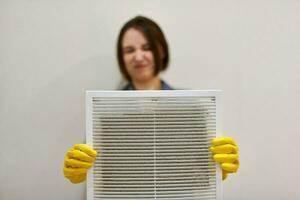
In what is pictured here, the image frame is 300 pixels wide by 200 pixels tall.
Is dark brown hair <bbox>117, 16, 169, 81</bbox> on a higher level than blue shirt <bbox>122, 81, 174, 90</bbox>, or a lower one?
higher

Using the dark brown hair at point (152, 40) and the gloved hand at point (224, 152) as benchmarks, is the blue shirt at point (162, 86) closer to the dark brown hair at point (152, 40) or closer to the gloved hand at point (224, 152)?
the dark brown hair at point (152, 40)

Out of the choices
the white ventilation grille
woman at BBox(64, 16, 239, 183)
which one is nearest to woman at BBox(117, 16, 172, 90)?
woman at BBox(64, 16, 239, 183)

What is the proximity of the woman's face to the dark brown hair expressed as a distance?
0.03 ft

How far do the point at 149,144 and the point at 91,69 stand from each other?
0.32 meters

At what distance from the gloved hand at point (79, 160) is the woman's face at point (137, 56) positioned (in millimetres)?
252

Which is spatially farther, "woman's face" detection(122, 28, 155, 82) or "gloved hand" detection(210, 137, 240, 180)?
"woman's face" detection(122, 28, 155, 82)

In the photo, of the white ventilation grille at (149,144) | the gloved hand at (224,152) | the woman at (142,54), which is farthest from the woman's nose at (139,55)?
the gloved hand at (224,152)

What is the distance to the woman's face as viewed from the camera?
0.77 meters

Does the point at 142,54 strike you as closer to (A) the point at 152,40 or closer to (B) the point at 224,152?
(A) the point at 152,40

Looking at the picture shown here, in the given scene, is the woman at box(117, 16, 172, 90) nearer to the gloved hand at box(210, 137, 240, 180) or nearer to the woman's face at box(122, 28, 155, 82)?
the woman's face at box(122, 28, 155, 82)

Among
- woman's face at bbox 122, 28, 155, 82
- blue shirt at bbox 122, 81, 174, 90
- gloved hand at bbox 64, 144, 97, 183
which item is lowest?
gloved hand at bbox 64, 144, 97, 183

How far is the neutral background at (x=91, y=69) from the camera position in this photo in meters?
0.84
